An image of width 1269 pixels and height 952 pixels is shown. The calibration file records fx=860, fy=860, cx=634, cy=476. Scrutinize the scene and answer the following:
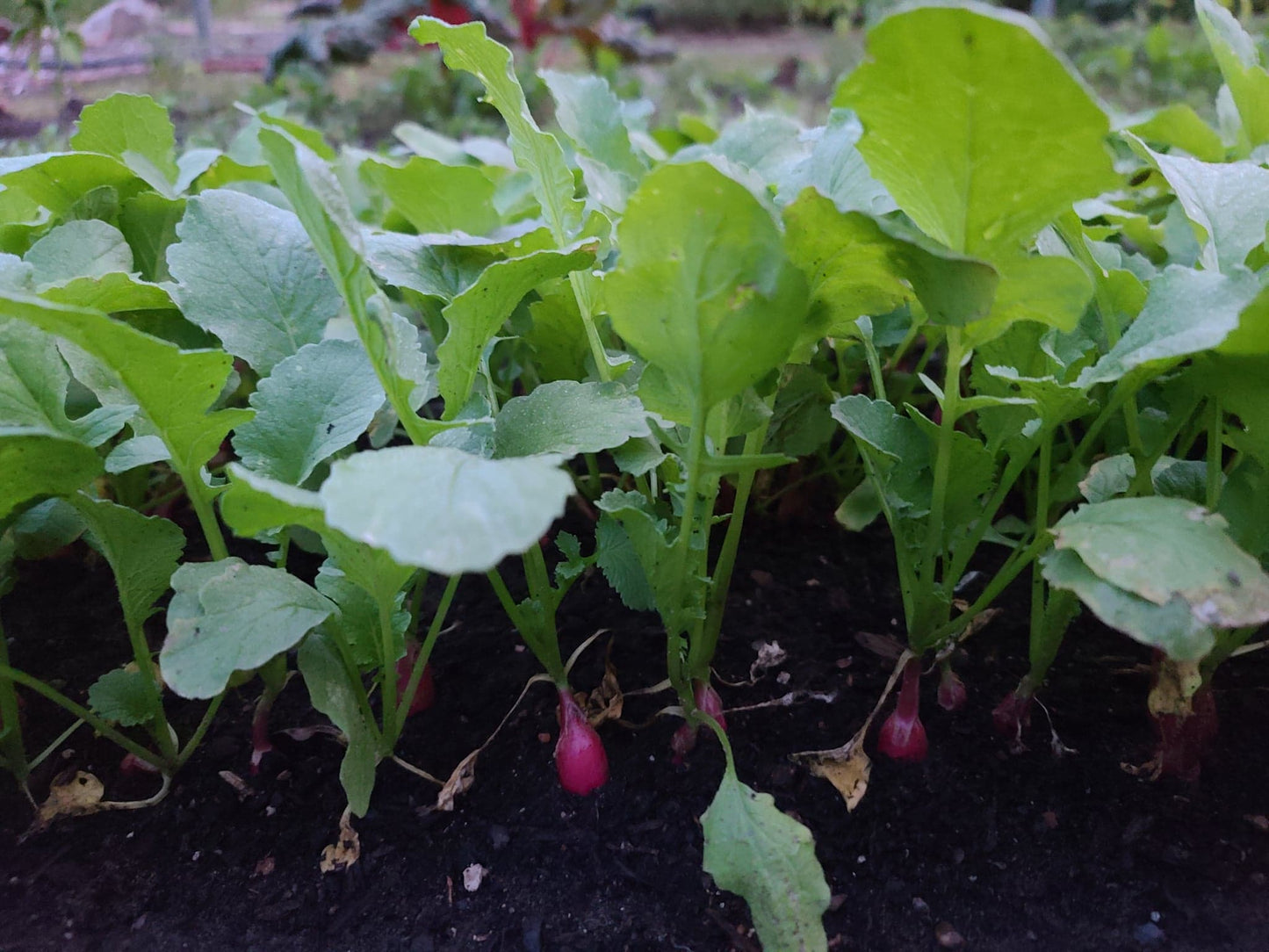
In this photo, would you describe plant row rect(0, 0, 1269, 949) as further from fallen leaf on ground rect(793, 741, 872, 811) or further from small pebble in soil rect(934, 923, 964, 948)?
small pebble in soil rect(934, 923, 964, 948)

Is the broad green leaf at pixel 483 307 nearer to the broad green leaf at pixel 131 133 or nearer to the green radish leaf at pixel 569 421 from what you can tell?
the green radish leaf at pixel 569 421

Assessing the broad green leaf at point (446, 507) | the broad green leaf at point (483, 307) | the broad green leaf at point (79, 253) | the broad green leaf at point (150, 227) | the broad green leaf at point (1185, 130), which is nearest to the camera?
the broad green leaf at point (446, 507)

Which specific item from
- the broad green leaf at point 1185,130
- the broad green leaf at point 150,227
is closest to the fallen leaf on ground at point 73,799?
the broad green leaf at point 150,227

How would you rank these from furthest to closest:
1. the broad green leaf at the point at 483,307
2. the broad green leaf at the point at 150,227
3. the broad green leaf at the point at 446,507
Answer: the broad green leaf at the point at 150,227
the broad green leaf at the point at 483,307
the broad green leaf at the point at 446,507

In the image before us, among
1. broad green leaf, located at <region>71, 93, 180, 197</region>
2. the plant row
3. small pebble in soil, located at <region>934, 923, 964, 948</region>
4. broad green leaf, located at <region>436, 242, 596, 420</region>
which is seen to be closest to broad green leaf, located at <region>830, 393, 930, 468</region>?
the plant row

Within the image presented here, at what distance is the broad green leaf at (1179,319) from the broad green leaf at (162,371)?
1.91 feet

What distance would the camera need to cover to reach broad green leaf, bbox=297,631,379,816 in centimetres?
63

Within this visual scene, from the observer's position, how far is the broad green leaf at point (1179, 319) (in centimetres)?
50

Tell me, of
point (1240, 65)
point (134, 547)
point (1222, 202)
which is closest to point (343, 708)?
point (134, 547)

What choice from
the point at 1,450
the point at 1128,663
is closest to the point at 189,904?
the point at 1,450

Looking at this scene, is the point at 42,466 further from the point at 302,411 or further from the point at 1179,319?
the point at 1179,319

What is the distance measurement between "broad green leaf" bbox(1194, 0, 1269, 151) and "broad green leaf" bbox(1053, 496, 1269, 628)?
0.51 metres

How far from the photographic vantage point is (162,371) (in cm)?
58

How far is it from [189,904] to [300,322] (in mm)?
481
